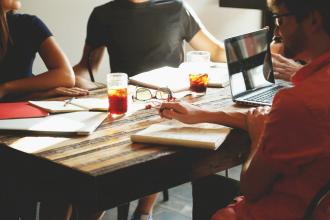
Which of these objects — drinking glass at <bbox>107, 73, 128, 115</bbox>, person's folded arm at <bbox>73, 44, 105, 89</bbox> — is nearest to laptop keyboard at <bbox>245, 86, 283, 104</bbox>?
drinking glass at <bbox>107, 73, 128, 115</bbox>

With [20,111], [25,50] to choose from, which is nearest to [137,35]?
[25,50]

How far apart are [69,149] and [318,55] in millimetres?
683

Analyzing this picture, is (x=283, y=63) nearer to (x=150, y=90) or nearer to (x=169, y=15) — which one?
(x=150, y=90)

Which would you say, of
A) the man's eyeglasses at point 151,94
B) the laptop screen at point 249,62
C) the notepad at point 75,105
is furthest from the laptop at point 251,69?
the notepad at point 75,105

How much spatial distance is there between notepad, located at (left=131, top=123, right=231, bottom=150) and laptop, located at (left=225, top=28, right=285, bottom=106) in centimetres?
37

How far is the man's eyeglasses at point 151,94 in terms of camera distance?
188cm

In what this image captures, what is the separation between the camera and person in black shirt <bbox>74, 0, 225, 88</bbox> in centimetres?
258

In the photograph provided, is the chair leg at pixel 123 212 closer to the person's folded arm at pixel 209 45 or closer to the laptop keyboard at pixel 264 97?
the laptop keyboard at pixel 264 97

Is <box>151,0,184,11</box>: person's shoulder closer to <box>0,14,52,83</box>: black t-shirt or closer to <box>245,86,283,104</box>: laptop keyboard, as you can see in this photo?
<box>0,14,52,83</box>: black t-shirt

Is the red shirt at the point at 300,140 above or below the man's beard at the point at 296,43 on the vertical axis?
below

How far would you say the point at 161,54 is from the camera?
2633mm

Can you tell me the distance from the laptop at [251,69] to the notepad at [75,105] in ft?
1.56

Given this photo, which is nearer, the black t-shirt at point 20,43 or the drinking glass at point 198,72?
the drinking glass at point 198,72

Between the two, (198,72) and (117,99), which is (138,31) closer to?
(198,72)
